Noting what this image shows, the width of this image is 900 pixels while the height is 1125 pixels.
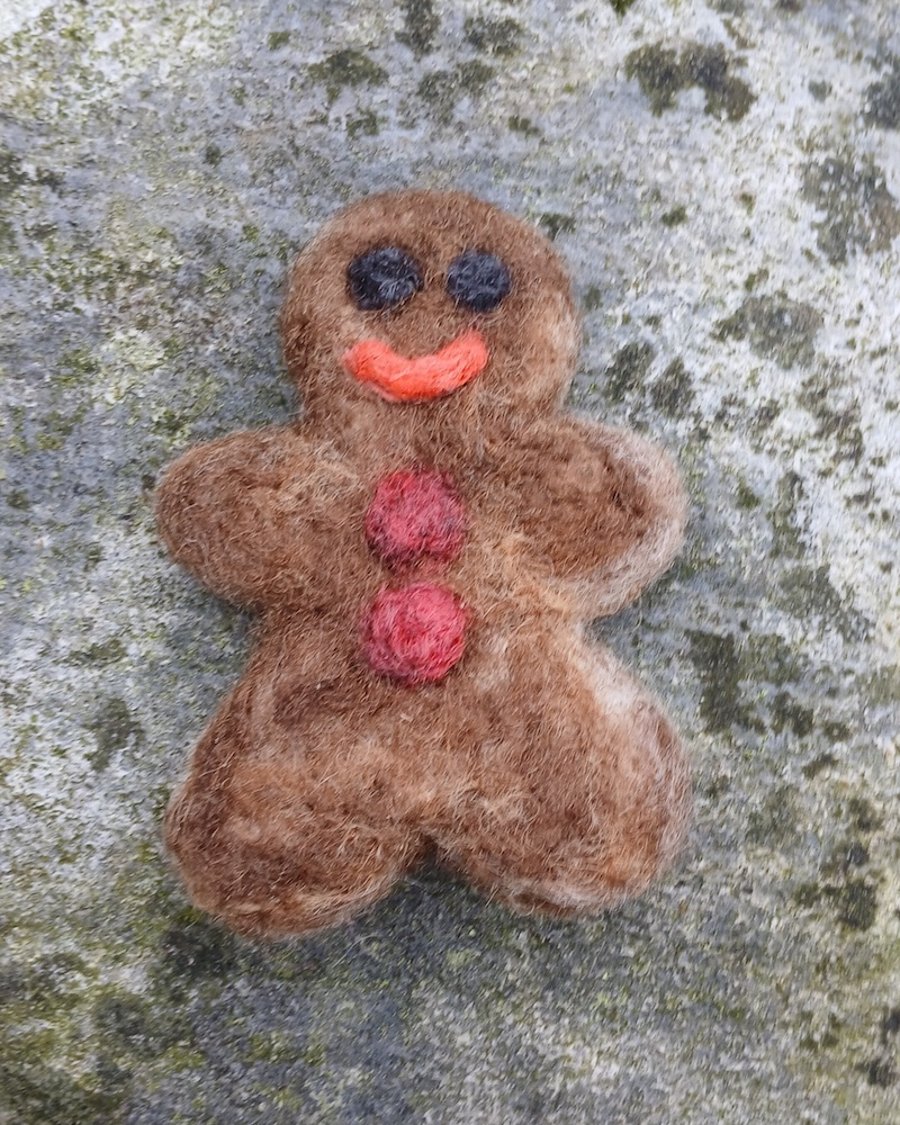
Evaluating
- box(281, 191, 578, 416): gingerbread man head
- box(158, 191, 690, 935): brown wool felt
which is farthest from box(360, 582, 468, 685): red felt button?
box(281, 191, 578, 416): gingerbread man head

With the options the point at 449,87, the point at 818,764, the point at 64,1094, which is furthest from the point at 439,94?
the point at 64,1094

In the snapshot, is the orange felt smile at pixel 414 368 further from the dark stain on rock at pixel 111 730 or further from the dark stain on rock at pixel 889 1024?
the dark stain on rock at pixel 889 1024

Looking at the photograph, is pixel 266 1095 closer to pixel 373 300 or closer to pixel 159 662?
pixel 159 662

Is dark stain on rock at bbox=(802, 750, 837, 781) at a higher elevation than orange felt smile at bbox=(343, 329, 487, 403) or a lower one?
lower

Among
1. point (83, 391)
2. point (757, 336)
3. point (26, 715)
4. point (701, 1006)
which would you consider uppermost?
point (757, 336)

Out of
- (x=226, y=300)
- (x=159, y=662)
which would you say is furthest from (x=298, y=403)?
(x=159, y=662)

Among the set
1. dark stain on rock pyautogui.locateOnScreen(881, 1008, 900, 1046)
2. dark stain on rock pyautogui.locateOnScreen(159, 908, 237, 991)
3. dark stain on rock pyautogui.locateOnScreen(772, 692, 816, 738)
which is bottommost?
dark stain on rock pyautogui.locateOnScreen(159, 908, 237, 991)

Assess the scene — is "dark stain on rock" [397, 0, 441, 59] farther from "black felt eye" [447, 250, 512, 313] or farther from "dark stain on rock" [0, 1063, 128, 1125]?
"dark stain on rock" [0, 1063, 128, 1125]
